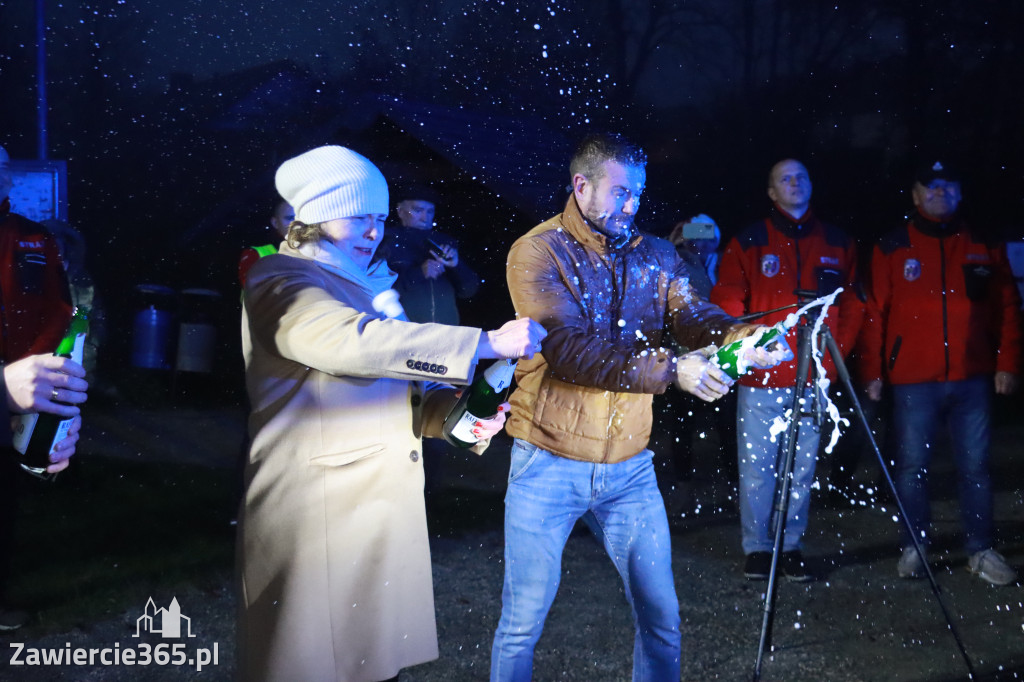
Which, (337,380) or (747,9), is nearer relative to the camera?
(337,380)

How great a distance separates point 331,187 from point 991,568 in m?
3.98

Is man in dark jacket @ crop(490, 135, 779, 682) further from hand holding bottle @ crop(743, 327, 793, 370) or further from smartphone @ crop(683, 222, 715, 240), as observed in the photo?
smartphone @ crop(683, 222, 715, 240)

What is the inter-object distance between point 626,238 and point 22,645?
3.08 m

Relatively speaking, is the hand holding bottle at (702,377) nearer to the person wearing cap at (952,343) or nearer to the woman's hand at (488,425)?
the woman's hand at (488,425)

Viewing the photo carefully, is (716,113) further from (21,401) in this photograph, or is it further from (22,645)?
(21,401)

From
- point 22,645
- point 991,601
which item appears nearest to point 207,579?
point 22,645

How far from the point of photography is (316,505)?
2215 mm

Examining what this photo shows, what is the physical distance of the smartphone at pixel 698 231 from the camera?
225 inches

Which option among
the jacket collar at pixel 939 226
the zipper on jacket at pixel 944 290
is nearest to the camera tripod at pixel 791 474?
the zipper on jacket at pixel 944 290

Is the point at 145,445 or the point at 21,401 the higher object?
the point at 21,401

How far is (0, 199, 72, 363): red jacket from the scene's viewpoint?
368cm

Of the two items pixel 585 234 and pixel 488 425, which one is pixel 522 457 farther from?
pixel 585 234

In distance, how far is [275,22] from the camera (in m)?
13.2

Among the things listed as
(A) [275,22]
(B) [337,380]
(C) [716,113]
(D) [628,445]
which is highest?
(A) [275,22]
